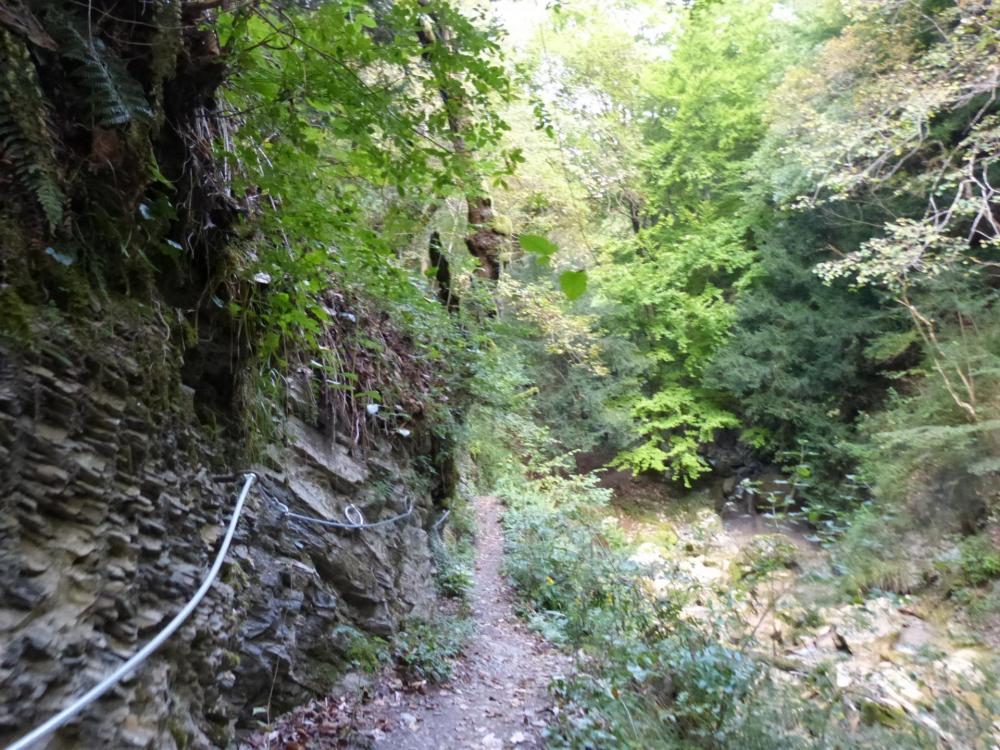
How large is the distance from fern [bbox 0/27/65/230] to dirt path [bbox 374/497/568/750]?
349 centimetres

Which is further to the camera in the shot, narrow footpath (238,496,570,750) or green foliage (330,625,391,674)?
green foliage (330,625,391,674)

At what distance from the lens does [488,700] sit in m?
4.98

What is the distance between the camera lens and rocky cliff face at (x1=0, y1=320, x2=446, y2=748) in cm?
163

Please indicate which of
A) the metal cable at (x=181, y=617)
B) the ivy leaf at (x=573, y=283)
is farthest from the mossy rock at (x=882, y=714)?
the ivy leaf at (x=573, y=283)

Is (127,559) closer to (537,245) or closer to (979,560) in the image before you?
(537,245)

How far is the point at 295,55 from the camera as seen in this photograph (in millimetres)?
2635

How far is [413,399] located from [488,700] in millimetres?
2899

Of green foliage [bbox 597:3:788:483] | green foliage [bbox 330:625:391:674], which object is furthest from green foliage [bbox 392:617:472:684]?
green foliage [bbox 597:3:788:483]

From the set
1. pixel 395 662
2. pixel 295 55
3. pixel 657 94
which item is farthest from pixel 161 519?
pixel 657 94

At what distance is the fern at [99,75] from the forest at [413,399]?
0.01 m

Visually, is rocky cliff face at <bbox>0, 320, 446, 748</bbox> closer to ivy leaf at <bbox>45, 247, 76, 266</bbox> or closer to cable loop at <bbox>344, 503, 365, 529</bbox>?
ivy leaf at <bbox>45, 247, 76, 266</bbox>

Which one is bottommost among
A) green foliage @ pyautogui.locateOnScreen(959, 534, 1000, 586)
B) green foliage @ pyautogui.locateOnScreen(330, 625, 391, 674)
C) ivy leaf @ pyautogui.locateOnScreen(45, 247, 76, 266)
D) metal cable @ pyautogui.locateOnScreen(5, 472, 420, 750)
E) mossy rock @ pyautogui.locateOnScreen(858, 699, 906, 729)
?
Result: mossy rock @ pyautogui.locateOnScreen(858, 699, 906, 729)

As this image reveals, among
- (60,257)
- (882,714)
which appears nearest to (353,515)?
(60,257)

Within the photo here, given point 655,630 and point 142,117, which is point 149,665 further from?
point 655,630
